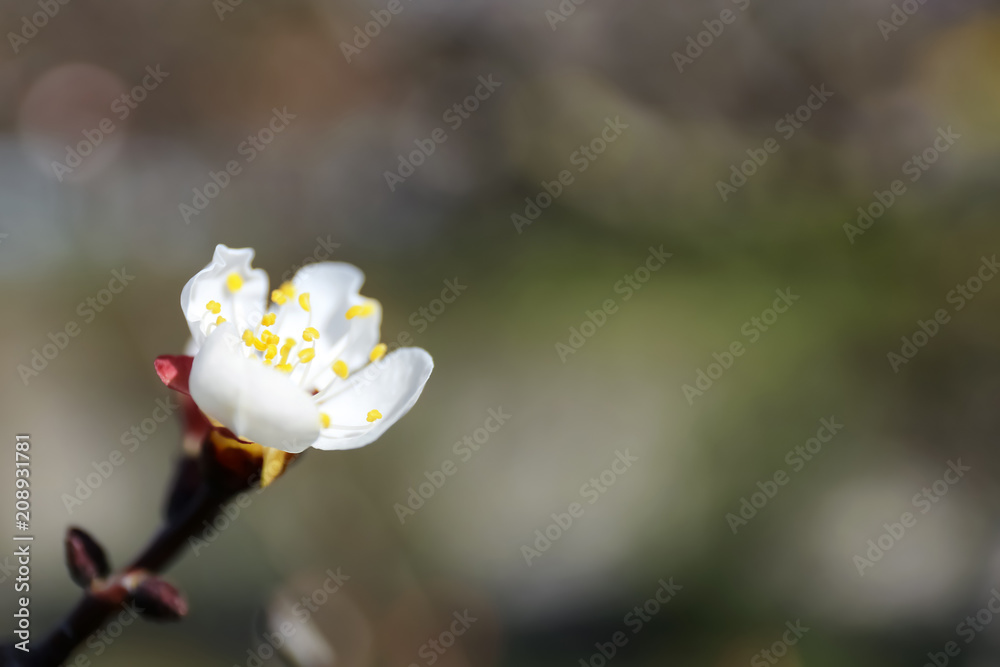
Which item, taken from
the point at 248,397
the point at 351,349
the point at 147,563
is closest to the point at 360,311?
the point at 351,349

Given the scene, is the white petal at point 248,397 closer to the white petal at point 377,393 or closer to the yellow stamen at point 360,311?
the white petal at point 377,393

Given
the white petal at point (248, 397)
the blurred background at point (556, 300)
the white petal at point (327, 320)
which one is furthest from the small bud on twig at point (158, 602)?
the blurred background at point (556, 300)

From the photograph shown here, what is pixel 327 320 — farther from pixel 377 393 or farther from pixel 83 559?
pixel 83 559

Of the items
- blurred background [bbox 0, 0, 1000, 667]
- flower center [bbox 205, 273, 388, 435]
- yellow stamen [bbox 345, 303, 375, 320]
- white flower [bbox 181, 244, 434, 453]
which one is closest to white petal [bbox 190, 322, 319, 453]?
white flower [bbox 181, 244, 434, 453]

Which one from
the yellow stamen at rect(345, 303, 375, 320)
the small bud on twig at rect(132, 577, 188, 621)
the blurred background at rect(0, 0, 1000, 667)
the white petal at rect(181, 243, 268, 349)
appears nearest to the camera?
the small bud on twig at rect(132, 577, 188, 621)

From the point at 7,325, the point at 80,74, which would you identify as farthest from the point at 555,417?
the point at 80,74

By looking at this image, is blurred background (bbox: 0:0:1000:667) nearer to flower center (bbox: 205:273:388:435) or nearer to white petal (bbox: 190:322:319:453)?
flower center (bbox: 205:273:388:435)
